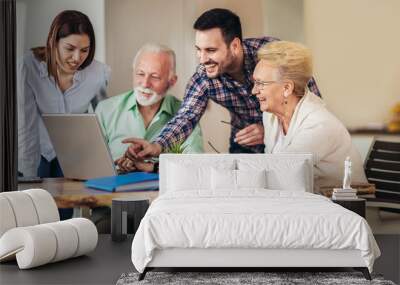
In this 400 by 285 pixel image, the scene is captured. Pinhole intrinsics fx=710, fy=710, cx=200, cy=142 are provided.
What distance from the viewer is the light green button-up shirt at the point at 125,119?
7.87 meters

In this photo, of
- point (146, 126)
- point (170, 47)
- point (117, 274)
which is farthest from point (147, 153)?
point (117, 274)

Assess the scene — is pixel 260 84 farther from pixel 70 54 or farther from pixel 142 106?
pixel 70 54

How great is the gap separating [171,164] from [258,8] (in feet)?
6.40

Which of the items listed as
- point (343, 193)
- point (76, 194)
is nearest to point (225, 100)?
point (343, 193)

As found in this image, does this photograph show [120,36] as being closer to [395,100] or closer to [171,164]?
[171,164]

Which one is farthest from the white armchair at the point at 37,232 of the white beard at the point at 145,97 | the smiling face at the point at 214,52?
the smiling face at the point at 214,52

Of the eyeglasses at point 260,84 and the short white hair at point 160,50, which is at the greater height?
the short white hair at point 160,50

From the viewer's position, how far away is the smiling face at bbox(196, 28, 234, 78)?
7.74 metres

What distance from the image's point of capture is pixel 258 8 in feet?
25.2

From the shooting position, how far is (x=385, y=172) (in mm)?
7680

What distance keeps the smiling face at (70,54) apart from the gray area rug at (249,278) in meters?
3.13

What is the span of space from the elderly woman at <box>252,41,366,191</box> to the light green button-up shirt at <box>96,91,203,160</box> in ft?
3.33

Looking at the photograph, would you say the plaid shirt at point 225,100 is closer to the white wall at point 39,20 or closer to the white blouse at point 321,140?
the white blouse at point 321,140

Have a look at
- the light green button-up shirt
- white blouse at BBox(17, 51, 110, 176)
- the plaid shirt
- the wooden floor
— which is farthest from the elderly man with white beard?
the wooden floor
